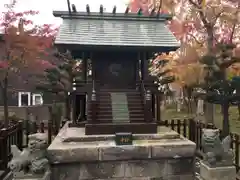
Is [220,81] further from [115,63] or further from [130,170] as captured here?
[130,170]

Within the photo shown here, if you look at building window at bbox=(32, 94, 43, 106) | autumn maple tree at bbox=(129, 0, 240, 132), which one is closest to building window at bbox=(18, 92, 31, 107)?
building window at bbox=(32, 94, 43, 106)

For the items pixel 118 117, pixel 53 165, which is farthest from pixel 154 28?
pixel 53 165

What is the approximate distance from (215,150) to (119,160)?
2278 mm

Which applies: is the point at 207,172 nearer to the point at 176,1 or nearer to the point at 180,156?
the point at 180,156

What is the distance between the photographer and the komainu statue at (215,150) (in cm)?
568

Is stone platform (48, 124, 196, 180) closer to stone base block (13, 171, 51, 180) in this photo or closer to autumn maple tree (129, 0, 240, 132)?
stone base block (13, 171, 51, 180)

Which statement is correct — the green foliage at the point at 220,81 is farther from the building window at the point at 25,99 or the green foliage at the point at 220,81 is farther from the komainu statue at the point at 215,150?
the building window at the point at 25,99

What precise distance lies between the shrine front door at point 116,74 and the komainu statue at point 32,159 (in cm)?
322

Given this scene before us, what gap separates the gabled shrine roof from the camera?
23.2 ft

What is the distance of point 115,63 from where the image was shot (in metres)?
8.27

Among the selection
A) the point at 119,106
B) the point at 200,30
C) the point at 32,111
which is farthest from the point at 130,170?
the point at 32,111

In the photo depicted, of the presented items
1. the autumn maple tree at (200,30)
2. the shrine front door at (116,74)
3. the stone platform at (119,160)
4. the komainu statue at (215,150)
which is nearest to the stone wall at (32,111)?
the autumn maple tree at (200,30)

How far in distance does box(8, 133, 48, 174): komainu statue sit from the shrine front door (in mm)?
3225

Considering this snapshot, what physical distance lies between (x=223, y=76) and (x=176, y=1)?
7360 mm
